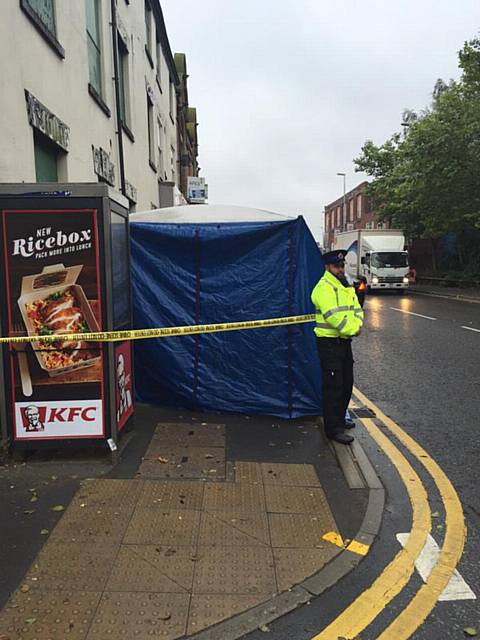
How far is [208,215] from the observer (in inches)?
245

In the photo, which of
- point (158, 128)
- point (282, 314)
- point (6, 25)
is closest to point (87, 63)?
point (6, 25)

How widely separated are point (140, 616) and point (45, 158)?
20.0 feet

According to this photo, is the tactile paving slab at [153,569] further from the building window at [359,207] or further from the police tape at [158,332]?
the building window at [359,207]

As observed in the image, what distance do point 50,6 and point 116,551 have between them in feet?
23.5

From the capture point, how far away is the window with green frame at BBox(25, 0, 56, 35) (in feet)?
21.7

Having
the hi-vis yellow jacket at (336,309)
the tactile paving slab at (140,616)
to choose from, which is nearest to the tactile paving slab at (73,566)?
the tactile paving slab at (140,616)

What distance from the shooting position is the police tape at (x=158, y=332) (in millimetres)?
4527

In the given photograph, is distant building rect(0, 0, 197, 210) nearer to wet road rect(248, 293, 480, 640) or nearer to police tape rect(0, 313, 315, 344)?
police tape rect(0, 313, 315, 344)

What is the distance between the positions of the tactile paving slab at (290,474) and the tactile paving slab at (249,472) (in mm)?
45

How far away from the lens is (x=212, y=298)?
600cm

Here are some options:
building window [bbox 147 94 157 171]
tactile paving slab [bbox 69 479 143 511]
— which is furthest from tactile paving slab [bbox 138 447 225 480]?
building window [bbox 147 94 157 171]

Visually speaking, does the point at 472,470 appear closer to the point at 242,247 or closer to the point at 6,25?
the point at 242,247

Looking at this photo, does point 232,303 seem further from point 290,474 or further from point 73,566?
point 73,566

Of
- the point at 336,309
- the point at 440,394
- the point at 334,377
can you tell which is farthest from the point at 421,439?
the point at 440,394
